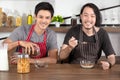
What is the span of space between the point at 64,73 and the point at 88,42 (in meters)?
0.65

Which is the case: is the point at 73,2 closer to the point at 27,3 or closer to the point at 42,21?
the point at 27,3

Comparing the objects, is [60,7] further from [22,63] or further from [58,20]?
[22,63]

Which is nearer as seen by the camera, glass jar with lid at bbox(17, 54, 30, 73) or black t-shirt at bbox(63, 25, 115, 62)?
glass jar with lid at bbox(17, 54, 30, 73)

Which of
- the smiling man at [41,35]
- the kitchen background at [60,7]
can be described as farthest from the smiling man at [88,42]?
the kitchen background at [60,7]

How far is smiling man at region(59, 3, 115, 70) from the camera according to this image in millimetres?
2168

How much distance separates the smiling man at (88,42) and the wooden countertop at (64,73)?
326 mm

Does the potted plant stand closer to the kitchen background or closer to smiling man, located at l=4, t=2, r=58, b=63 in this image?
the kitchen background

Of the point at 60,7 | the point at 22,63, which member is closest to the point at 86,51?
the point at 22,63

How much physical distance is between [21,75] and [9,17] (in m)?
1.87

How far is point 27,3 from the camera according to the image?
347 cm

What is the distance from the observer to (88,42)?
7.32 ft

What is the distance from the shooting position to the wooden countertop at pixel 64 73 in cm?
154

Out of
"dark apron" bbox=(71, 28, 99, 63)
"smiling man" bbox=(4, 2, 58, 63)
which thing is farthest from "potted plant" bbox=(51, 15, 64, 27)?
"dark apron" bbox=(71, 28, 99, 63)

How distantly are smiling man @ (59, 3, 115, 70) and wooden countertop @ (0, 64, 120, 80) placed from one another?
326mm
